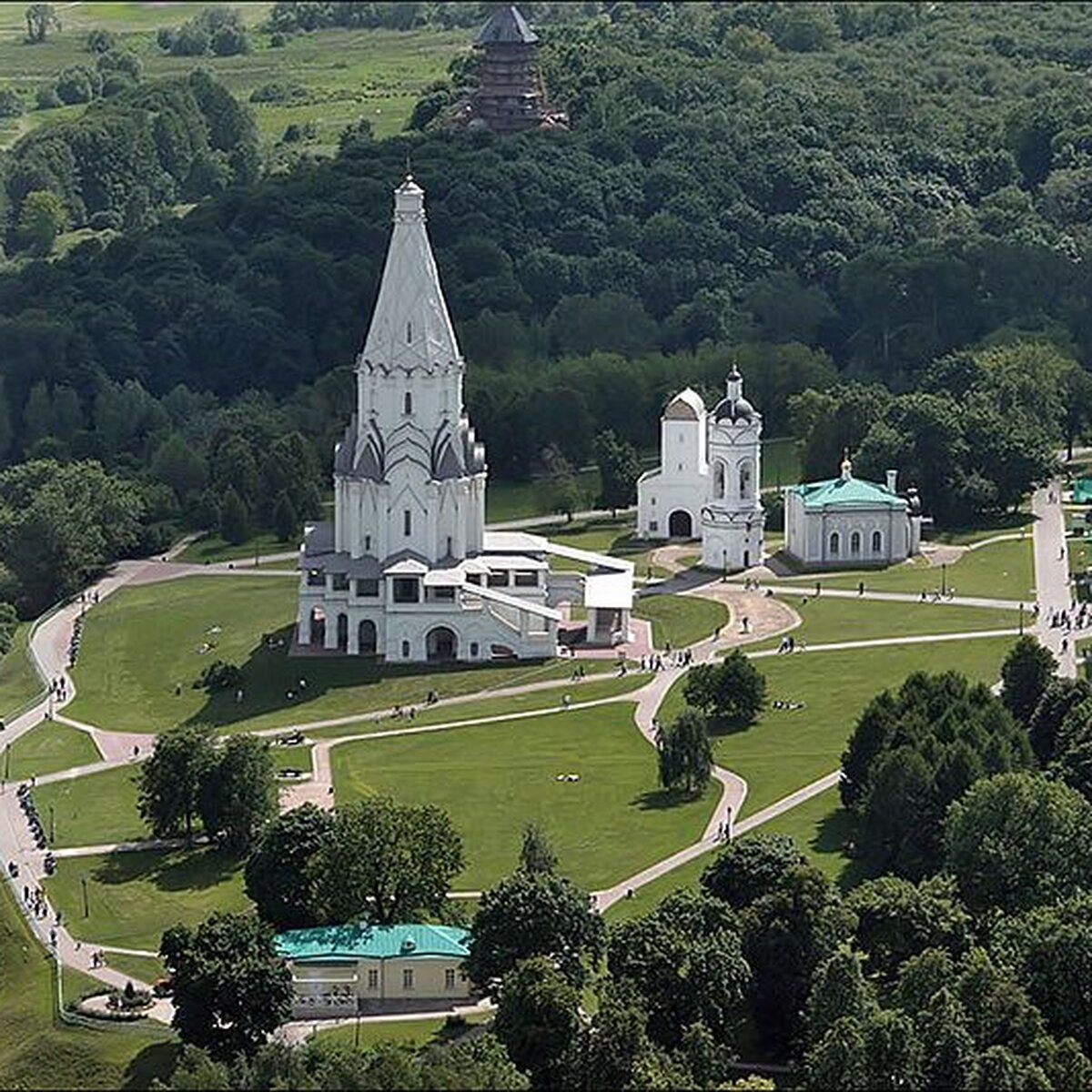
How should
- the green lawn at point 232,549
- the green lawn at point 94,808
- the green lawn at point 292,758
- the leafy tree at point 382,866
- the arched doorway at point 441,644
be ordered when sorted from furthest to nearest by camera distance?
the green lawn at point 232,549 → the arched doorway at point 441,644 → the green lawn at point 292,758 → the green lawn at point 94,808 → the leafy tree at point 382,866

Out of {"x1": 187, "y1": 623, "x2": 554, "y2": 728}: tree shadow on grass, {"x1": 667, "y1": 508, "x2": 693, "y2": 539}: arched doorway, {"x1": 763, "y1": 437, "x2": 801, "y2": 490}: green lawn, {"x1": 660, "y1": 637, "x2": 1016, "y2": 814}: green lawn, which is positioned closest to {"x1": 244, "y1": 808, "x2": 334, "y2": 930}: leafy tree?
{"x1": 660, "y1": 637, "x2": 1016, "y2": 814}: green lawn

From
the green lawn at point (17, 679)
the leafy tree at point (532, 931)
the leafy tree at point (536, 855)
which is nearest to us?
the leafy tree at point (532, 931)

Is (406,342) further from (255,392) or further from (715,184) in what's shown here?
(715,184)

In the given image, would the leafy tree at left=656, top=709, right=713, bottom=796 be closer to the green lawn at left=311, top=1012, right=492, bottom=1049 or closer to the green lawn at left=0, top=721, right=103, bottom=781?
the green lawn at left=311, top=1012, right=492, bottom=1049

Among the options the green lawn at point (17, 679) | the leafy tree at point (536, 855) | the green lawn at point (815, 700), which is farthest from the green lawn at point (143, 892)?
the green lawn at point (17, 679)

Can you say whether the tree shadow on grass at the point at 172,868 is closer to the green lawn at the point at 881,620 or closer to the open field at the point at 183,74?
the green lawn at the point at 881,620

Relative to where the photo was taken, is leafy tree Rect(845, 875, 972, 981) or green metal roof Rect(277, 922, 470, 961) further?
green metal roof Rect(277, 922, 470, 961)
